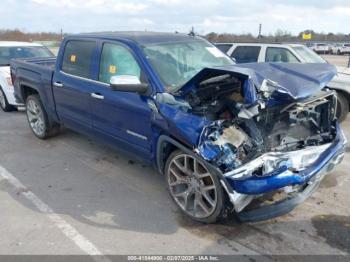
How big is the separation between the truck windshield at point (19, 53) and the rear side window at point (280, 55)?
5.34m

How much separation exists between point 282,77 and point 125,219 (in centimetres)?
214

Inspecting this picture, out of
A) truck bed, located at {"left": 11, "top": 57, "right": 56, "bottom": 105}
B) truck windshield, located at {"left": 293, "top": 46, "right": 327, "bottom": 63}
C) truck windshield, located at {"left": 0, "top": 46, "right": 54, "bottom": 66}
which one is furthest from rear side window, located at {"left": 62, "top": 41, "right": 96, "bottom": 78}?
truck windshield, located at {"left": 293, "top": 46, "right": 327, "bottom": 63}

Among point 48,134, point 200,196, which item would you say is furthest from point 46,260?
point 48,134

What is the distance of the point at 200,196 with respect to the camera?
381cm

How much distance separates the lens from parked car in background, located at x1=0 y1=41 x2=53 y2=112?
8930 millimetres

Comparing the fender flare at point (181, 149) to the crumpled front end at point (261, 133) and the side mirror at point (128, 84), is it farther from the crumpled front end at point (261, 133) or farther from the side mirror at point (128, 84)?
the side mirror at point (128, 84)

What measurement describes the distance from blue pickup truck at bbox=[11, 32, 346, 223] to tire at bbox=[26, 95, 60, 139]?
1815 mm

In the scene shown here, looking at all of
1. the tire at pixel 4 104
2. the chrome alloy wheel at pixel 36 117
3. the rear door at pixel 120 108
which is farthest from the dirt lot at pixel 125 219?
the tire at pixel 4 104

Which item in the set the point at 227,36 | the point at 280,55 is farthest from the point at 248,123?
the point at 227,36

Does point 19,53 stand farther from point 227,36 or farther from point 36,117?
point 227,36

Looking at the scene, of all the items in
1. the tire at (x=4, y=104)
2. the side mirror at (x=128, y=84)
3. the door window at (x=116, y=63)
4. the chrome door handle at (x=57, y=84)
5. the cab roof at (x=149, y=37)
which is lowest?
the tire at (x=4, y=104)

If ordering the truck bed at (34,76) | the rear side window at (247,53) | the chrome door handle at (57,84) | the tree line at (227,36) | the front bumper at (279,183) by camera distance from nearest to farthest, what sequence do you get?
the front bumper at (279,183) < the chrome door handle at (57,84) < the truck bed at (34,76) < the rear side window at (247,53) < the tree line at (227,36)

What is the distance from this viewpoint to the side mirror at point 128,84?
388cm

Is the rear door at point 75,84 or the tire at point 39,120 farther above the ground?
the rear door at point 75,84
